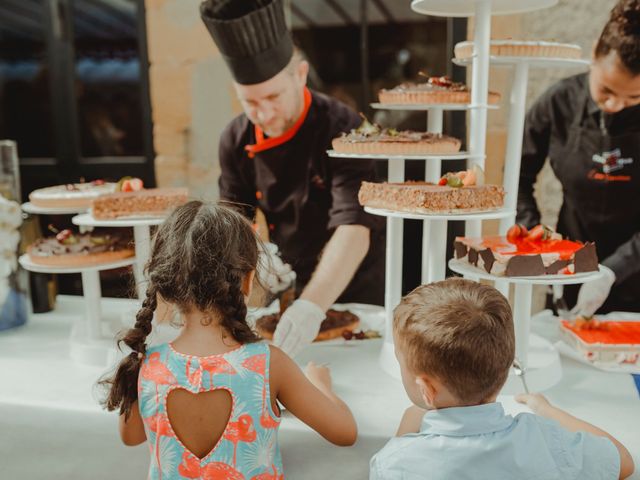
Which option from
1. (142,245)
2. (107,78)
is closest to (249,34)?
(142,245)

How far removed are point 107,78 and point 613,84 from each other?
8.27ft

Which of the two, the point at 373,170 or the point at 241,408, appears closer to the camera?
the point at 241,408

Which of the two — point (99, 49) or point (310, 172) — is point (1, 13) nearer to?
point (99, 49)

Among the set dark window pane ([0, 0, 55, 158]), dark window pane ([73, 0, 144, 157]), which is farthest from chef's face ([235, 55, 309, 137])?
dark window pane ([0, 0, 55, 158])

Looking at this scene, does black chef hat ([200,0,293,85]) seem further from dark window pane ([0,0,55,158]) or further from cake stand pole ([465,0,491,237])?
dark window pane ([0,0,55,158])

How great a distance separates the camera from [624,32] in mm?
1624

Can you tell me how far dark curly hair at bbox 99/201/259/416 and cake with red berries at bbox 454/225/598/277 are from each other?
0.52 meters

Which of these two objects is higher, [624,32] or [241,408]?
[624,32]

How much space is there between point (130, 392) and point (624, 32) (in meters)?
1.52

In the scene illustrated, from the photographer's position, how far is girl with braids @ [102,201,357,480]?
0.92 meters

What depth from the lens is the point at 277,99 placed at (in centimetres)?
170

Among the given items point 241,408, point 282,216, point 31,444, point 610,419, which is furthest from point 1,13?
point 610,419

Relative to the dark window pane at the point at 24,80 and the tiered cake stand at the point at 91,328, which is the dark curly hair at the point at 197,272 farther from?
the dark window pane at the point at 24,80

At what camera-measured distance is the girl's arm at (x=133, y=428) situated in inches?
39.8
